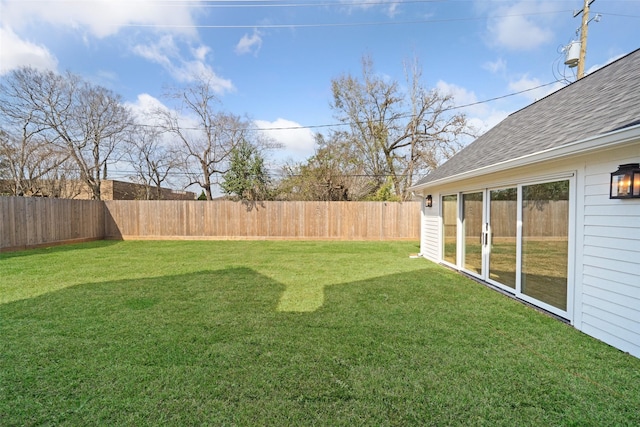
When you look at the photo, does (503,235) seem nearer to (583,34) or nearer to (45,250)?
(583,34)

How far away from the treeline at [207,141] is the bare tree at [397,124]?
0.05 metres

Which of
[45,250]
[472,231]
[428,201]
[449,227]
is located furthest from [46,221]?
[472,231]

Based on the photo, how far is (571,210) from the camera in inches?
123

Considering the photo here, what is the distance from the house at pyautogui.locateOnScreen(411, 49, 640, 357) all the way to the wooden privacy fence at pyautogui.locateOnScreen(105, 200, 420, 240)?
17.5ft

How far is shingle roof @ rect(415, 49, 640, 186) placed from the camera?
9.31ft

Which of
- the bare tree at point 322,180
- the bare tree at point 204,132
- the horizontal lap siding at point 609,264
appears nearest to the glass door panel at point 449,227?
the horizontal lap siding at point 609,264

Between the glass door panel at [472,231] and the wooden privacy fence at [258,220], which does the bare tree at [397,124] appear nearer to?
the wooden privacy fence at [258,220]

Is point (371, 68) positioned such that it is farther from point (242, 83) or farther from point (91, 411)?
point (91, 411)

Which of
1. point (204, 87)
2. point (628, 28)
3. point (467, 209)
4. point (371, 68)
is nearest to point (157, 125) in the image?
point (204, 87)

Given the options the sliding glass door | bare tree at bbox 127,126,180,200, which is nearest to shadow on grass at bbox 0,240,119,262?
bare tree at bbox 127,126,180,200

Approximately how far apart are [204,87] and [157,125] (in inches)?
115

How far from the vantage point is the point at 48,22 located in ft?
26.0

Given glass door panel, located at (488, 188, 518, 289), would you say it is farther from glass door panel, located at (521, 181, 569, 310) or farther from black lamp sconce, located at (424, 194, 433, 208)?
black lamp sconce, located at (424, 194, 433, 208)

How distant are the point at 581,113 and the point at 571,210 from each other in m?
1.36
